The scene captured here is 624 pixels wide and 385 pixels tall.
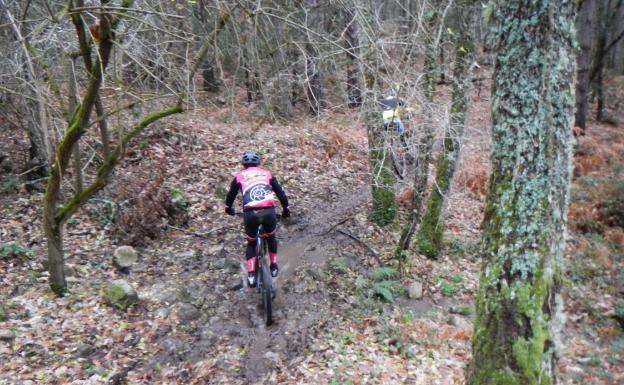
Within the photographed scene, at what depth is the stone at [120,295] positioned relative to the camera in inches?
244

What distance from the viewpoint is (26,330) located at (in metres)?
5.51

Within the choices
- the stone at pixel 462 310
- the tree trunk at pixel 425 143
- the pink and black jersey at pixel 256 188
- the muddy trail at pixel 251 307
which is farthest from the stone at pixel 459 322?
the pink and black jersey at pixel 256 188

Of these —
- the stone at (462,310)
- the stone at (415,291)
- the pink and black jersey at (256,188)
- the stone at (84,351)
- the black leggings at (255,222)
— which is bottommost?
the stone at (462,310)

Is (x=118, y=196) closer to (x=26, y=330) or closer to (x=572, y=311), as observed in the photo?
(x=26, y=330)

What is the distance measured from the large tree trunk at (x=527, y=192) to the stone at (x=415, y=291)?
400 centimetres

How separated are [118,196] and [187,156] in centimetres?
272

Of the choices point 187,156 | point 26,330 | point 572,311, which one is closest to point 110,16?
point 26,330

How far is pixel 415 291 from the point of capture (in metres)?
7.66

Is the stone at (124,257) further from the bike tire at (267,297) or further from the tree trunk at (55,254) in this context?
the bike tire at (267,297)

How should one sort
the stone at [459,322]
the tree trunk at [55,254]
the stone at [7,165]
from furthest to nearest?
the stone at [7,165] < the stone at [459,322] < the tree trunk at [55,254]

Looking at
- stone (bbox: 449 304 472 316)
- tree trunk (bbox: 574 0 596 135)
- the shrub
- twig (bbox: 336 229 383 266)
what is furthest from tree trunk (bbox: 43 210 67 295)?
tree trunk (bbox: 574 0 596 135)

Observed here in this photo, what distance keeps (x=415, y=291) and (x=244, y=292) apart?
2.83 m

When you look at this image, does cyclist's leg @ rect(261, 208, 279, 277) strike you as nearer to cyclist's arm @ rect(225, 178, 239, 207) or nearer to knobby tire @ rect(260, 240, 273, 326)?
knobby tire @ rect(260, 240, 273, 326)

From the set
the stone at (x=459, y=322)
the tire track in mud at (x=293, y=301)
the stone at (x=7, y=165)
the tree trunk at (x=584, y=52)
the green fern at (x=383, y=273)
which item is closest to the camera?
the tire track in mud at (x=293, y=301)
